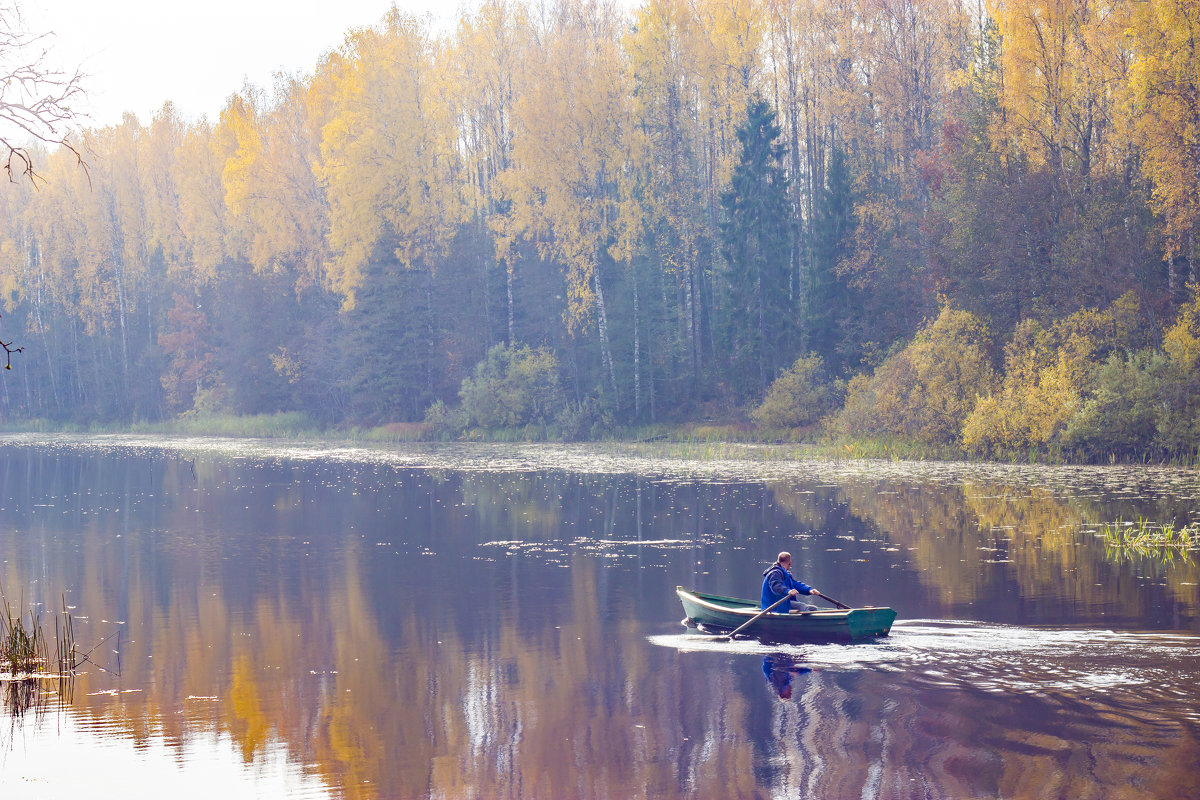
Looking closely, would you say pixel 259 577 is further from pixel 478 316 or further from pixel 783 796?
pixel 478 316

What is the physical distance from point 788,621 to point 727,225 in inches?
1351

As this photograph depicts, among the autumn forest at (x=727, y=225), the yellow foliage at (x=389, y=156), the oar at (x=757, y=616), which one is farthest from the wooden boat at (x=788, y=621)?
the yellow foliage at (x=389, y=156)

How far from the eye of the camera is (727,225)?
48.4 meters

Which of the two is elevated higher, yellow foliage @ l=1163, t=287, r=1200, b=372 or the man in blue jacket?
yellow foliage @ l=1163, t=287, r=1200, b=372

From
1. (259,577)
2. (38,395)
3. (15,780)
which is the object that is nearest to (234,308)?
(38,395)

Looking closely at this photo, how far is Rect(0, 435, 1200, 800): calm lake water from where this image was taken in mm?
10641

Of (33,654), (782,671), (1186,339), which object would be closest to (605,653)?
(782,671)

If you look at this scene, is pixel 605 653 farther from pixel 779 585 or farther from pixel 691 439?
pixel 691 439

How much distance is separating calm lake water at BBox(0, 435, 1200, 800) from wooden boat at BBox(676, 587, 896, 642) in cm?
31

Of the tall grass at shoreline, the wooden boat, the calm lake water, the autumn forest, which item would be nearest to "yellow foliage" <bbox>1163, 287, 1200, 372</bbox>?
the autumn forest

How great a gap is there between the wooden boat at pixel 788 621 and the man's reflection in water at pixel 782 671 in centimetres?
61

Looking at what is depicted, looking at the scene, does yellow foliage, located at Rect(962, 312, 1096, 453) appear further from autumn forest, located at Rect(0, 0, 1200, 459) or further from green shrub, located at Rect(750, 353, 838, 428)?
green shrub, located at Rect(750, 353, 838, 428)

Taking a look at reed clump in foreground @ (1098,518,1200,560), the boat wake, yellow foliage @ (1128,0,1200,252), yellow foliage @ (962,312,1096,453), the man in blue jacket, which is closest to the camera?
the boat wake

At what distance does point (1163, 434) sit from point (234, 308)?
46.3m
